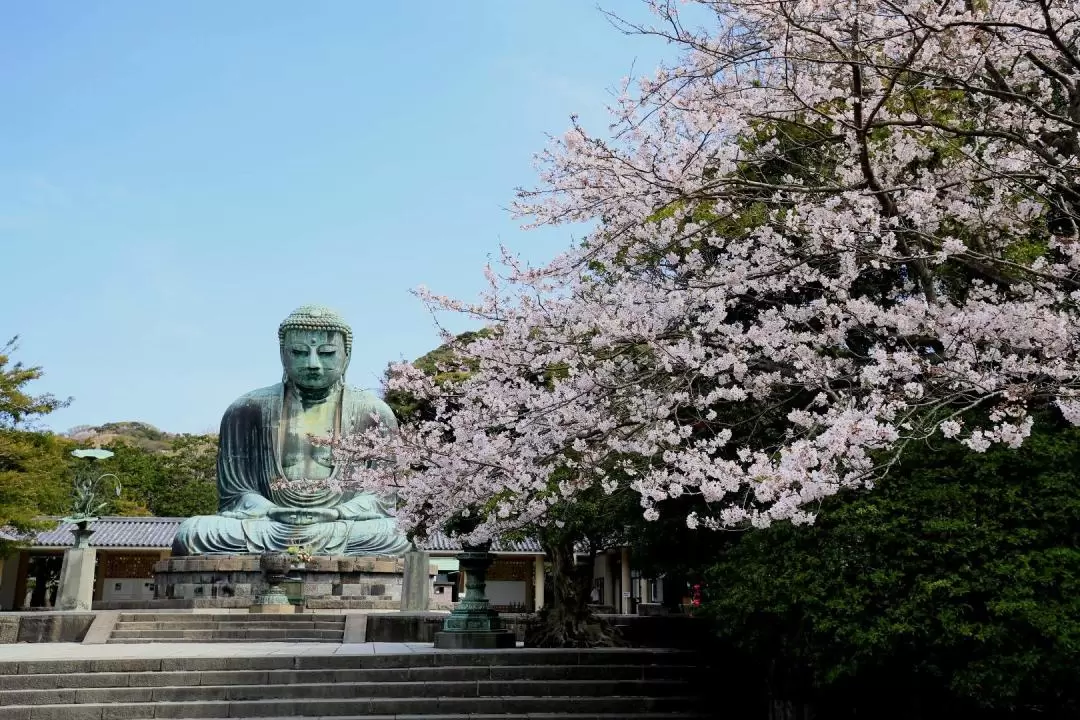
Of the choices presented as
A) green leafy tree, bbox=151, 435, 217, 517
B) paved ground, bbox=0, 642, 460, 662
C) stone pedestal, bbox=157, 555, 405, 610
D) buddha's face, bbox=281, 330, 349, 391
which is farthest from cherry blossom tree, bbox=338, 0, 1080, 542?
green leafy tree, bbox=151, 435, 217, 517

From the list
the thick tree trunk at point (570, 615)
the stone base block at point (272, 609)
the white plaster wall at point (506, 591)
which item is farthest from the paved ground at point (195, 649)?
the white plaster wall at point (506, 591)

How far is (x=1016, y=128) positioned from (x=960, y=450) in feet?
10.3

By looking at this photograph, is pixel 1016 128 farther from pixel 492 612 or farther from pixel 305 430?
pixel 305 430

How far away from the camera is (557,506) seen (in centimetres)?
966

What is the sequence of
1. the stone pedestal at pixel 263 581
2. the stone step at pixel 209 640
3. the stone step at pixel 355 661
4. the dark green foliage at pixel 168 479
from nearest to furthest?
the stone step at pixel 355 661
the stone step at pixel 209 640
the stone pedestal at pixel 263 581
the dark green foliage at pixel 168 479

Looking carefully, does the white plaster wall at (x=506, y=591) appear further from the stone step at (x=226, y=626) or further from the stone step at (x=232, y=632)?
the stone step at (x=232, y=632)

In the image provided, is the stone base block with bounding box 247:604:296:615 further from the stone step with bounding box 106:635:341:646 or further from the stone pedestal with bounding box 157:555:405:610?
the stone step with bounding box 106:635:341:646

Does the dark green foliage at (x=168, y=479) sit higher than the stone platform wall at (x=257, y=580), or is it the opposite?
the dark green foliage at (x=168, y=479)

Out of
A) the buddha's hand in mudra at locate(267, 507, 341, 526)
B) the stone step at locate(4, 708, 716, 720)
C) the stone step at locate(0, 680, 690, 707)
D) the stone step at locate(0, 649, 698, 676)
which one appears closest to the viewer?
the stone step at locate(4, 708, 716, 720)

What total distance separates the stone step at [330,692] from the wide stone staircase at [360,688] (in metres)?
0.01

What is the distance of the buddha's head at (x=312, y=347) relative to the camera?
842 inches

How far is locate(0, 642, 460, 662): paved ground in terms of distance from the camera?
1102 centimetres

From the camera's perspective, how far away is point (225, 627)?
601 inches

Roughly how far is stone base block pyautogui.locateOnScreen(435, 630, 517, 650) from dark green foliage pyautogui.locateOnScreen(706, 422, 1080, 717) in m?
5.07
